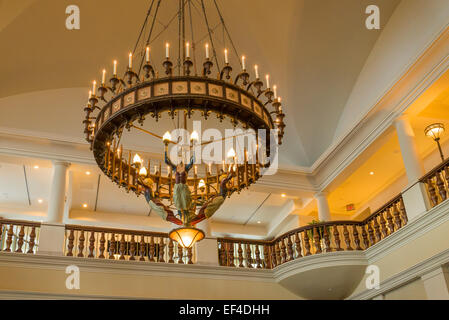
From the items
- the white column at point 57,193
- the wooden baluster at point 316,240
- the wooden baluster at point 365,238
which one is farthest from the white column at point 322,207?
the white column at point 57,193

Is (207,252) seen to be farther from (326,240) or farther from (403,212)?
(403,212)

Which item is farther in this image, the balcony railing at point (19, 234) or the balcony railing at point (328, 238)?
the balcony railing at point (328, 238)

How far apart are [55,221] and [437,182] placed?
7726mm

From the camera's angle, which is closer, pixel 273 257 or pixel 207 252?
pixel 207 252

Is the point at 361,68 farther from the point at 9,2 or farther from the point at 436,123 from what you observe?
the point at 9,2

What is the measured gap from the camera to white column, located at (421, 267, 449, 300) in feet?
28.3

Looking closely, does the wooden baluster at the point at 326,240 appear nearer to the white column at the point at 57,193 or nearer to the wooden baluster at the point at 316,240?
the wooden baluster at the point at 316,240

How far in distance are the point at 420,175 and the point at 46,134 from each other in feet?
26.5

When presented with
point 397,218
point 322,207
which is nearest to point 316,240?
point 397,218

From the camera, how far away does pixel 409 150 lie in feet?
34.8

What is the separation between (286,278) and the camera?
37.9 ft

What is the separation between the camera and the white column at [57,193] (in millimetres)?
11188

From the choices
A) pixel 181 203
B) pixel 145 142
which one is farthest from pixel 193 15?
pixel 181 203

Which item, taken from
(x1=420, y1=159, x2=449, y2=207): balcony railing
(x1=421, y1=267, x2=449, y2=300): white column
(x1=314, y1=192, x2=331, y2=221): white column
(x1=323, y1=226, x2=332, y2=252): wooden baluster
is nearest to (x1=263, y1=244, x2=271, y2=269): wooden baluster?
(x1=323, y1=226, x2=332, y2=252): wooden baluster
